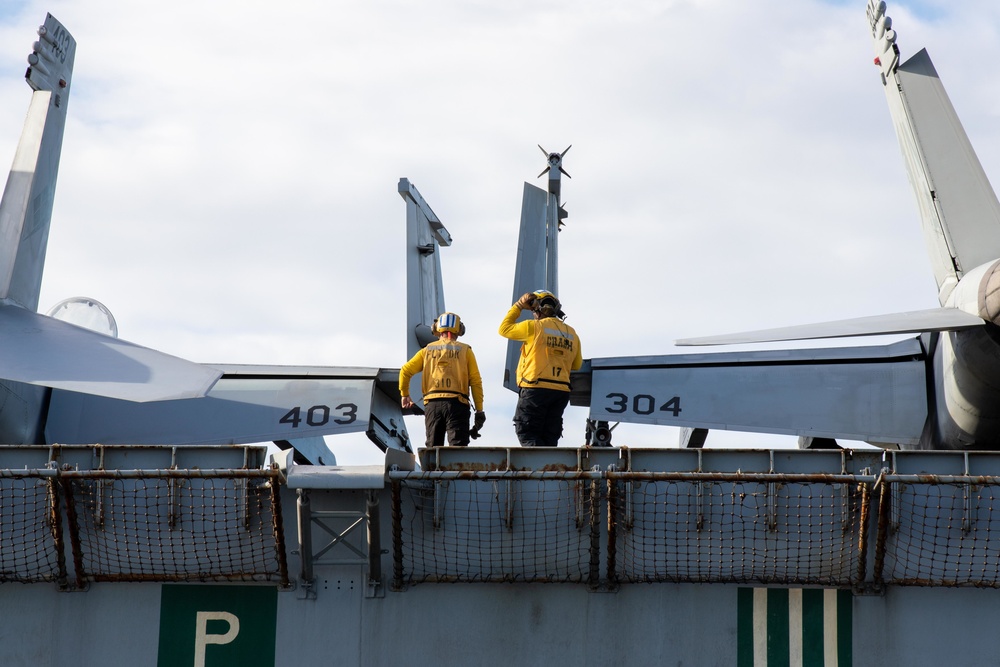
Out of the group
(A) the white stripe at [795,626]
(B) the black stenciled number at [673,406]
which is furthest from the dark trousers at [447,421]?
(B) the black stenciled number at [673,406]

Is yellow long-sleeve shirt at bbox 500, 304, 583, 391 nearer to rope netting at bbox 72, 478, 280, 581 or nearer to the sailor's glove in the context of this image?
the sailor's glove

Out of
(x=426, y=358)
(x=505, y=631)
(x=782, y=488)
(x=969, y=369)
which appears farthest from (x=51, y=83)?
(x=969, y=369)

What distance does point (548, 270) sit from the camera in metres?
18.3

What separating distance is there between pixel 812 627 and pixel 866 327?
3.16 meters

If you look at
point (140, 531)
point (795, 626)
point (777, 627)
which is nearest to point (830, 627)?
point (795, 626)

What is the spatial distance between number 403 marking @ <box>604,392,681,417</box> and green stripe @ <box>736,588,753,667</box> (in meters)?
5.79

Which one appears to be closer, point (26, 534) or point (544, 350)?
point (26, 534)

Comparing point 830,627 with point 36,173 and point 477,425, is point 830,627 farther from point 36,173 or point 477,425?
point 36,173

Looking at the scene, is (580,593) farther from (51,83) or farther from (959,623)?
(51,83)

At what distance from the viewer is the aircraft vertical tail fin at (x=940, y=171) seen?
13.2 metres

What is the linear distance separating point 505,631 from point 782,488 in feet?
8.24

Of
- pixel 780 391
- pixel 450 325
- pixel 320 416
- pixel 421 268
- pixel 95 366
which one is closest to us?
pixel 95 366

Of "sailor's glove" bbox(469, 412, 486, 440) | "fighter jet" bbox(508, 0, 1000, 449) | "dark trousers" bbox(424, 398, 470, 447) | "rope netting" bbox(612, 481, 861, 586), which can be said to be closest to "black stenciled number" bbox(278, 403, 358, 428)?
"sailor's glove" bbox(469, 412, 486, 440)

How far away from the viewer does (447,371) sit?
37.8 feet
